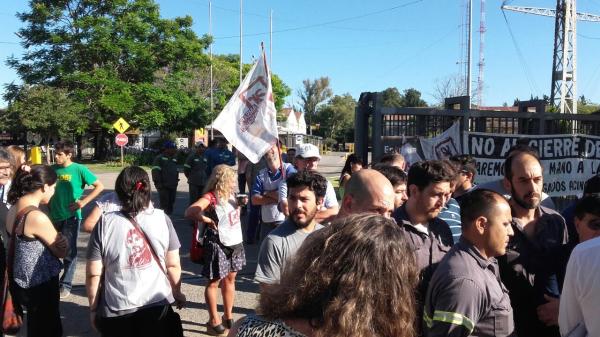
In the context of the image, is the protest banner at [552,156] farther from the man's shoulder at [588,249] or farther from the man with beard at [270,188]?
the man's shoulder at [588,249]

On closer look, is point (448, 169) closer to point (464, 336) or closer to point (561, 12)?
point (464, 336)

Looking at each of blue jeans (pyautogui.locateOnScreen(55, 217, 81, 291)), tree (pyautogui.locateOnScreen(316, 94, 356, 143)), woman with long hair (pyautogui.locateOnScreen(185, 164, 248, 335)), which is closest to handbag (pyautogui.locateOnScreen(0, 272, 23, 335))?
woman with long hair (pyautogui.locateOnScreen(185, 164, 248, 335))

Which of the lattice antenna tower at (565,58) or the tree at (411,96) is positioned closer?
→ the lattice antenna tower at (565,58)

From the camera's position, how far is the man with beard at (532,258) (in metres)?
2.95

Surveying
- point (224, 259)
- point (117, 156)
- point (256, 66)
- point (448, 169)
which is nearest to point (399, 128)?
point (256, 66)

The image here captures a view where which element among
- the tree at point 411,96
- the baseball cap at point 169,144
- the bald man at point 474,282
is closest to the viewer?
the bald man at point 474,282

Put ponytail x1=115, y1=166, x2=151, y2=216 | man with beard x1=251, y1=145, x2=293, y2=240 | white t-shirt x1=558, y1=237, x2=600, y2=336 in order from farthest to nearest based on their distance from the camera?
man with beard x1=251, y1=145, x2=293, y2=240 < ponytail x1=115, y1=166, x2=151, y2=216 < white t-shirt x1=558, y1=237, x2=600, y2=336

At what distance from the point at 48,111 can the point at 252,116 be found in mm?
32820

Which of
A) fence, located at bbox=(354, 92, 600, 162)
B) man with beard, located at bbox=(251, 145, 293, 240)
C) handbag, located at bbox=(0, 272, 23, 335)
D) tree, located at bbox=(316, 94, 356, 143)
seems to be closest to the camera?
handbag, located at bbox=(0, 272, 23, 335)

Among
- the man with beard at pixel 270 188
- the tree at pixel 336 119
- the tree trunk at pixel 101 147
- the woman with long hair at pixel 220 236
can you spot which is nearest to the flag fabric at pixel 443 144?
the man with beard at pixel 270 188

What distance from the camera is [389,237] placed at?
150 centimetres

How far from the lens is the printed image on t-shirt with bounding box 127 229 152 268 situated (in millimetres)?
3340

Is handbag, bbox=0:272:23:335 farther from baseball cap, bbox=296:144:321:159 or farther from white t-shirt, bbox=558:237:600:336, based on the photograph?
white t-shirt, bbox=558:237:600:336

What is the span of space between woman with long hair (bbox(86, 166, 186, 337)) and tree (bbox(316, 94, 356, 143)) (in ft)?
259
